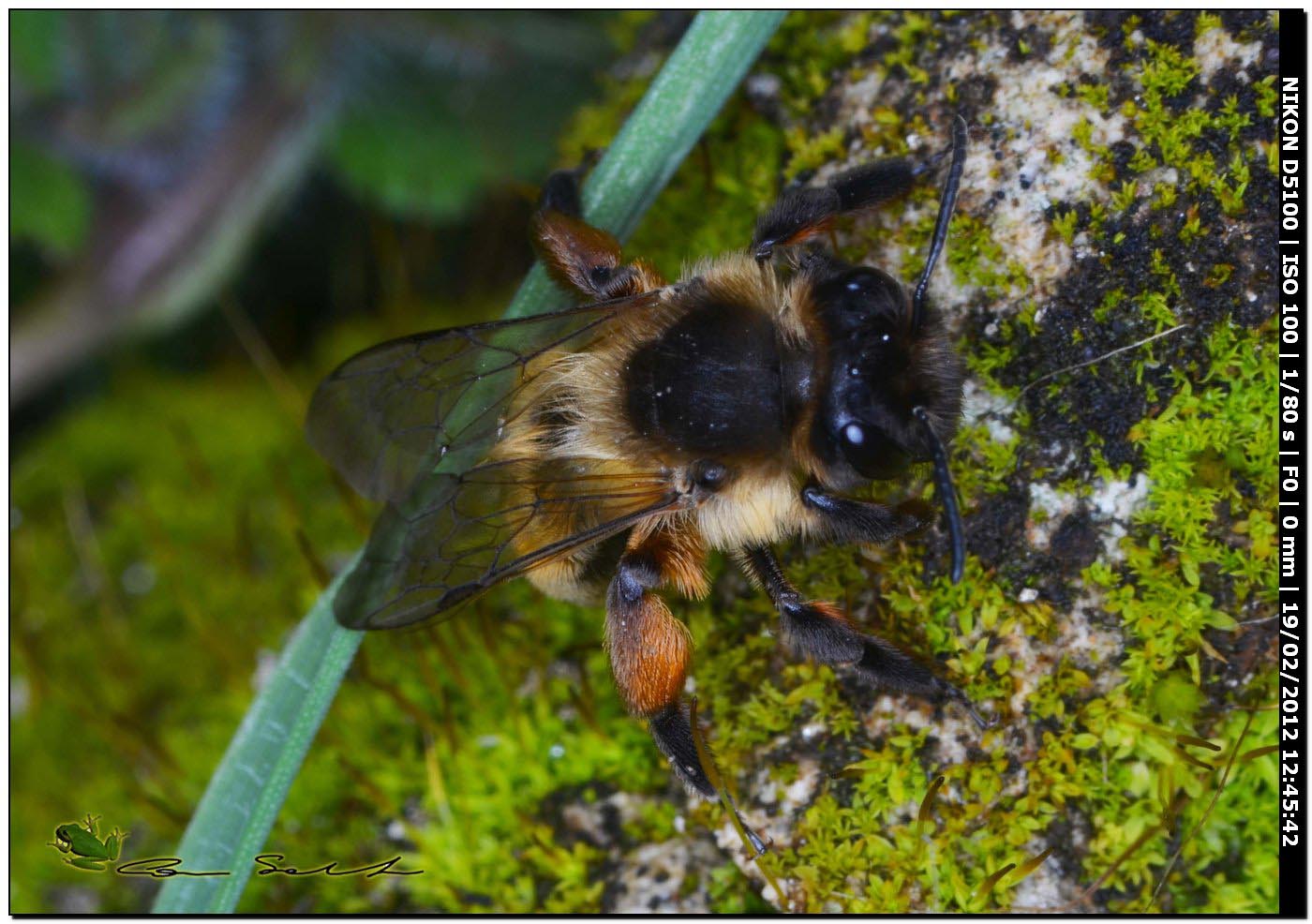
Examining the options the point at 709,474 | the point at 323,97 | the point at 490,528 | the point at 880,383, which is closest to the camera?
the point at 880,383

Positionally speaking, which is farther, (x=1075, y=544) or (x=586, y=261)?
(x=586, y=261)

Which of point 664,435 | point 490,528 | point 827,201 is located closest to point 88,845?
point 490,528

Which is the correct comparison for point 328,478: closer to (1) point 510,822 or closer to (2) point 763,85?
(1) point 510,822

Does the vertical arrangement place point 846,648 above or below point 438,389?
below

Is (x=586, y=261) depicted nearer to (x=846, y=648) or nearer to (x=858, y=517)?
(x=858, y=517)
